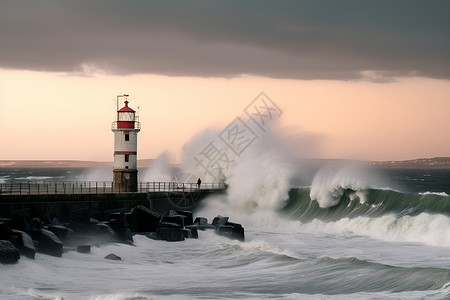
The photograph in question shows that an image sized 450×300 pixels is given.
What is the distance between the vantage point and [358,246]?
82.1 feet

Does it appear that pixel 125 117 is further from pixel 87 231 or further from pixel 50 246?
pixel 50 246

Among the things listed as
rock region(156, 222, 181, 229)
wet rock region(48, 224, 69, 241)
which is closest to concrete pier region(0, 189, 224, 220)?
wet rock region(48, 224, 69, 241)

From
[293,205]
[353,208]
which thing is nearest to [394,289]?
[353,208]

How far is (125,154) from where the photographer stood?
31.3 metres

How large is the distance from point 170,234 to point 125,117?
26.8 feet

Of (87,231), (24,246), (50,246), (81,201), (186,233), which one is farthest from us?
(81,201)

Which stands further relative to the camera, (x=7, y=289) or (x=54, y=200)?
(x=54, y=200)

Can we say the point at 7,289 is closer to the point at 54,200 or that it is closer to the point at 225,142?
the point at 54,200

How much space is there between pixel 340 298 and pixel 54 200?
13.6 metres

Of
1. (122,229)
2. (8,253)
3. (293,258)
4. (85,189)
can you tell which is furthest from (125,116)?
(8,253)

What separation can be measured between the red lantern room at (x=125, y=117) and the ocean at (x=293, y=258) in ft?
18.1

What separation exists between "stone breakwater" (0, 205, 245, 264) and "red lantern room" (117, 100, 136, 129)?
4.88 metres

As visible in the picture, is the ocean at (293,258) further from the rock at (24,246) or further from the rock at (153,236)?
the rock at (153,236)

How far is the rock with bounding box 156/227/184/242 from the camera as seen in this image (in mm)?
24891
